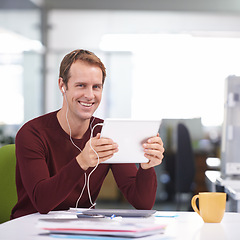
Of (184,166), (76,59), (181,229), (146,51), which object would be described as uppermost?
(146,51)

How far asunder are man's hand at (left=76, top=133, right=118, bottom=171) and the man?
0.37 feet

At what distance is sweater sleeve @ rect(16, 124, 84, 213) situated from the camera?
1573mm

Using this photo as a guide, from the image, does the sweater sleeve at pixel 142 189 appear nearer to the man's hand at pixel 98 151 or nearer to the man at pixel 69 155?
the man at pixel 69 155

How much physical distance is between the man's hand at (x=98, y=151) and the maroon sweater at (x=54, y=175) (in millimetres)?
52

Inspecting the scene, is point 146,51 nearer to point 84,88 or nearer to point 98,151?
point 84,88

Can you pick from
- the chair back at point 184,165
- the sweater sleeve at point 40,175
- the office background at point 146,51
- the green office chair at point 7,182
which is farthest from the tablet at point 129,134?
the office background at point 146,51

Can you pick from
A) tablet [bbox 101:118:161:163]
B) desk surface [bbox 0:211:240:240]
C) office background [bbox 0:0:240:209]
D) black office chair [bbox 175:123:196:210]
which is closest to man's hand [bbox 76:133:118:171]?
tablet [bbox 101:118:161:163]

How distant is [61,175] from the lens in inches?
62.2

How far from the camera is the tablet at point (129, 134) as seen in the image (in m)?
1.42

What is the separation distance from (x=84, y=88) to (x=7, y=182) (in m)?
0.51

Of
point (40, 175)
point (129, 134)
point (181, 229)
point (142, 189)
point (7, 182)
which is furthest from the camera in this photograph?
point (7, 182)

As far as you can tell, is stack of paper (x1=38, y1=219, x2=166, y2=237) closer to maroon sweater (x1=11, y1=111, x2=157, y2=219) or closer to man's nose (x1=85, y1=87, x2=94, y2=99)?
maroon sweater (x1=11, y1=111, x2=157, y2=219)

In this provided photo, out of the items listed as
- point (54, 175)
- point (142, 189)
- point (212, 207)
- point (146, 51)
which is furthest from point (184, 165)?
point (146, 51)

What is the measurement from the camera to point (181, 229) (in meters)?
1.35
